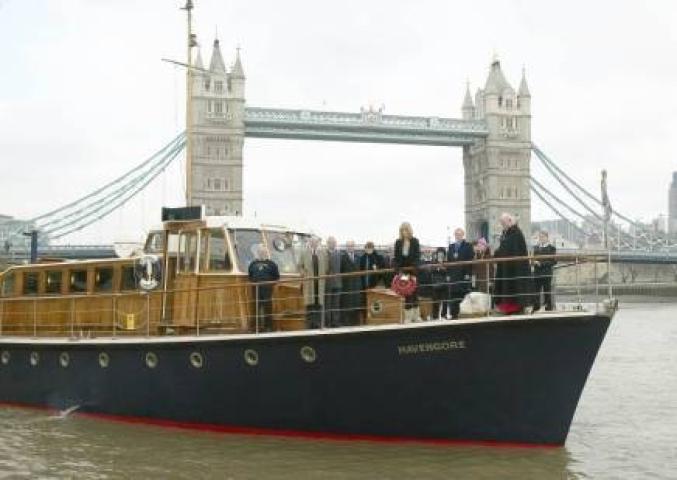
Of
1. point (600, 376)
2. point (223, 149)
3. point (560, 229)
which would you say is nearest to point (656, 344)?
point (600, 376)

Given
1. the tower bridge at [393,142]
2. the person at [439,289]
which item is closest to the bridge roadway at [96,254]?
the tower bridge at [393,142]

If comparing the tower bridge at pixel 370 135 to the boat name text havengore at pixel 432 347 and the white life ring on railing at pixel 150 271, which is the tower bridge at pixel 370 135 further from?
the boat name text havengore at pixel 432 347

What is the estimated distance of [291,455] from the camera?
10484 millimetres

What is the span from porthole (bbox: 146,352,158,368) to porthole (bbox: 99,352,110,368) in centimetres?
76

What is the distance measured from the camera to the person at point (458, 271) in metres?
10.6

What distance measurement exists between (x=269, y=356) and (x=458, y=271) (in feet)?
8.15

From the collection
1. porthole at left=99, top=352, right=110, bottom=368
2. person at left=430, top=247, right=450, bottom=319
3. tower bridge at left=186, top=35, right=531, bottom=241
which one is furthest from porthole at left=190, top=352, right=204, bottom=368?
tower bridge at left=186, top=35, right=531, bottom=241

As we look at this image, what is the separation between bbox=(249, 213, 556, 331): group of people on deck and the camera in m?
10.3

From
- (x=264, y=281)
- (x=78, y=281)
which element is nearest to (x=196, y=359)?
(x=264, y=281)

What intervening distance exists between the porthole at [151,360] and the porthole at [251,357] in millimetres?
1405

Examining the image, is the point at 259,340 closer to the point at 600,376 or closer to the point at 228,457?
Answer: the point at 228,457

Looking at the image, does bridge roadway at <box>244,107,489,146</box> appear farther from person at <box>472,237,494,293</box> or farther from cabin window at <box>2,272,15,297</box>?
person at <box>472,237,494,293</box>

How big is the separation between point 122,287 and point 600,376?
40.1 feet

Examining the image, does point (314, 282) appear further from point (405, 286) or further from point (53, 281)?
point (53, 281)
